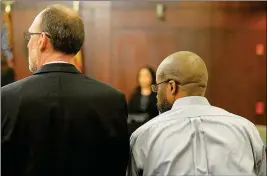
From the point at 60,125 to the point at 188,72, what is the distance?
21.0 inches

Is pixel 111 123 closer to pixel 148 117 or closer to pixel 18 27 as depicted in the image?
pixel 148 117

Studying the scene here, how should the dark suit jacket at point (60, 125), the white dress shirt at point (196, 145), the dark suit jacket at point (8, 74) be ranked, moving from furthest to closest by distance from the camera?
1. the dark suit jacket at point (8, 74)
2. the white dress shirt at point (196, 145)
3. the dark suit jacket at point (60, 125)

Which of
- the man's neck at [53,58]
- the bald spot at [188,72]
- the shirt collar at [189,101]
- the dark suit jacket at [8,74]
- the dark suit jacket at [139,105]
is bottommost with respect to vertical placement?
the dark suit jacket at [139,105]

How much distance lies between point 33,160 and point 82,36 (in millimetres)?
465

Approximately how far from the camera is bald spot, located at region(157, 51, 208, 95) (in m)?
1.70

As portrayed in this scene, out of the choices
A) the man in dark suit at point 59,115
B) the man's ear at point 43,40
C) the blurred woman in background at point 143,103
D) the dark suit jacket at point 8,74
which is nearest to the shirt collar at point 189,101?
the man in dark suit at point 59,115

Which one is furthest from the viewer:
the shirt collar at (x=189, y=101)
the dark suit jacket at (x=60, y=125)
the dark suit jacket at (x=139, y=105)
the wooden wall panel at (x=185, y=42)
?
the wooden wall panel at (x=185, y=42)

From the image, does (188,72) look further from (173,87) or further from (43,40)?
(43,40)

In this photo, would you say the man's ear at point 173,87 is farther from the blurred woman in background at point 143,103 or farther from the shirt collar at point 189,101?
the blurred woman in background at point 143,103

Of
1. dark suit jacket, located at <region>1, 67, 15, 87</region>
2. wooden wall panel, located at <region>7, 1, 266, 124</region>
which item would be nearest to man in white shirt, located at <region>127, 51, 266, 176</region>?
dark suit jacket, located at <region>1, 67, 15, 87</region>

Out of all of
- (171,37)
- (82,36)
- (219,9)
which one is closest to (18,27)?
(171,37)

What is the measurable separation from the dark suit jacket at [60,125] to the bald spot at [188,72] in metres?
0.25

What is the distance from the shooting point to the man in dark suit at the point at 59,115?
57.2 inches

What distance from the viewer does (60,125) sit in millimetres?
1483
